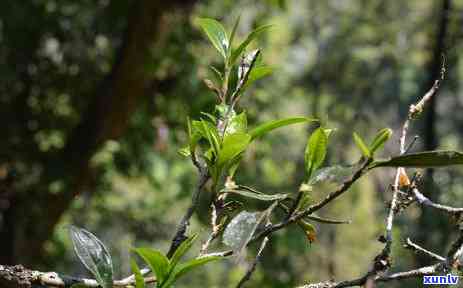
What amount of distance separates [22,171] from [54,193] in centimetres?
24

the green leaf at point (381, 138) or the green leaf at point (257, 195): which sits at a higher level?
the green leaf at point (381, 138)

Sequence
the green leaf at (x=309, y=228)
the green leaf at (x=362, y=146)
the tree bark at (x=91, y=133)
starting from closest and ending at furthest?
the green leaf at (x=362, y=146), the green leaf at (x=309, y=228), the tree bark at (x=91, y=133)

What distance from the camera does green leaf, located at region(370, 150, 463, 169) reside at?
0.46m

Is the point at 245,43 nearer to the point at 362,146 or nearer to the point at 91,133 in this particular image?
the point at 362,146

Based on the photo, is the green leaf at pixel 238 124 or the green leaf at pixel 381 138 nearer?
the green leaf at pixel 381 138

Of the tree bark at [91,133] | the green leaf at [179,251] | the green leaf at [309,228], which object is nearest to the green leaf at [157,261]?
the green leaf at [179,251]

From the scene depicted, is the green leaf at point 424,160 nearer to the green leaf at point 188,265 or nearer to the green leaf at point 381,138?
the green leaf at point 381,138

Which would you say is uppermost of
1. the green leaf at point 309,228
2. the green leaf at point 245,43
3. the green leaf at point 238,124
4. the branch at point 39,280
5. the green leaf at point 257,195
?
the green leaf at point 245,43

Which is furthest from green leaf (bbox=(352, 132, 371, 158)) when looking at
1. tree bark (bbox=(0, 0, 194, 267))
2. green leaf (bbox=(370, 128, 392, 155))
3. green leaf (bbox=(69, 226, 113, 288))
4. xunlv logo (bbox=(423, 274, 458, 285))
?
tree bark (bbox=(0, 0, 194, 267))

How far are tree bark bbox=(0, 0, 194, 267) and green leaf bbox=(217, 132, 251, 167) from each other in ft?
7.22

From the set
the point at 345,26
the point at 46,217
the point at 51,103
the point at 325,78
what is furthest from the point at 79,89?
the point at 325,78

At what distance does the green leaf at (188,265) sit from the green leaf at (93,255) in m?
0.05

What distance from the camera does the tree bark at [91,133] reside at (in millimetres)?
2701

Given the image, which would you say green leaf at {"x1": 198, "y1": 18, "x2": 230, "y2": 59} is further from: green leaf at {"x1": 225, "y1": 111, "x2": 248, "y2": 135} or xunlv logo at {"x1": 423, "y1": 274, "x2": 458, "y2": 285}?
xunlv logo at {"x1": 423, "y1": 274, "x2": 458, "y2": 285}
